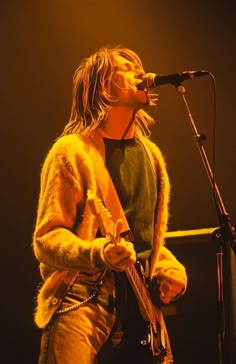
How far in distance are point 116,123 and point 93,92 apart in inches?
5.5

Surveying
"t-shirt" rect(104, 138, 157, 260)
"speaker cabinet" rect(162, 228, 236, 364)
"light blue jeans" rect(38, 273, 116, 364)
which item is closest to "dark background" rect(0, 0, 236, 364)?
"speaker cabinet" rect(162, 228, 236, 364)

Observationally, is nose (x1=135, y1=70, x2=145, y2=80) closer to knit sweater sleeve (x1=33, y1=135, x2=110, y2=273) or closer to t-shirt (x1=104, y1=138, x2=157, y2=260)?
t-shirt (x1=104, y1=138, x2=157, y2=260)

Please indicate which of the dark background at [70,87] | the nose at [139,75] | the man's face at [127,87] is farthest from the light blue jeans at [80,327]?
the dark background at [70,87]

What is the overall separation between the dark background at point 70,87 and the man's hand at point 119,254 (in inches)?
57.2

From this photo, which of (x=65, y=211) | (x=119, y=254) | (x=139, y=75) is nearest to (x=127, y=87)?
(x=139, y=75)

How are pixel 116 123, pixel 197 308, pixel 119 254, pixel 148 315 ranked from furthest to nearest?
pixel 197 308, pixel 116 123, pixel 148 315, pixel 119 254

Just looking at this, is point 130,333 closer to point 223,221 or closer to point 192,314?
point 223,221

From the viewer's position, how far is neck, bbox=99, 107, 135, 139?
2.02 metres

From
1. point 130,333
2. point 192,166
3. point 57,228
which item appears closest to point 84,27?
point 192,166

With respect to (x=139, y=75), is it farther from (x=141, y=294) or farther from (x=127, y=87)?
(x=141, y=294)

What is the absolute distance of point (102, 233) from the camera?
1.58 m

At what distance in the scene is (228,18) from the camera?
10.0 feet

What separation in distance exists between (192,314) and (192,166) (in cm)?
92

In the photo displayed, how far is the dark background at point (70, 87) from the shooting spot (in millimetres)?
2918
